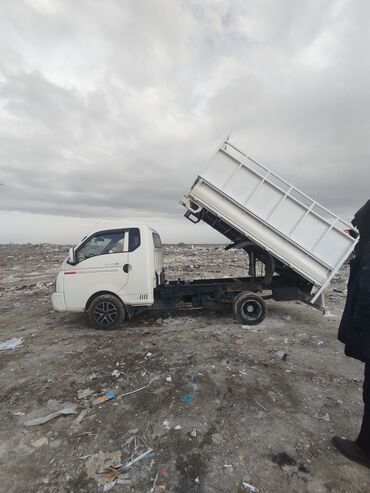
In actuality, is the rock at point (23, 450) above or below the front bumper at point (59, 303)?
below

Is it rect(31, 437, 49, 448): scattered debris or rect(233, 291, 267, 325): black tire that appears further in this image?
rect(233, 291, 267, 325): black tire

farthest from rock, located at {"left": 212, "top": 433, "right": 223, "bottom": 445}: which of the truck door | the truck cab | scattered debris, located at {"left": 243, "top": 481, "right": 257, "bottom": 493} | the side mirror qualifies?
the side mirror

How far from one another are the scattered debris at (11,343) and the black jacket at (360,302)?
5.64 m

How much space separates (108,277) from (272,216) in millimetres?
3750

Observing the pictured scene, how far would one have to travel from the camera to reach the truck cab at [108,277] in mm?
6141

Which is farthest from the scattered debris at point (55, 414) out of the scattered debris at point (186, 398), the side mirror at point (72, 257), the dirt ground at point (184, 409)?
the side mirror at point (72, 257)

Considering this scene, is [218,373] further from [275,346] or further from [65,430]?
[65,430]

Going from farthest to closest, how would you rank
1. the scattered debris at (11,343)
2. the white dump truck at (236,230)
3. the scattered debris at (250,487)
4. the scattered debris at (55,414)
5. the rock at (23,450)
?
the white dump truck at (236,230)
the scattered debris at (11,343)
the scattered debris at (55,414)
the rock at (23,450)
the scattered debris at (250,487)

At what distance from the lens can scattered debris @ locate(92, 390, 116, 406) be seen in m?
3.65

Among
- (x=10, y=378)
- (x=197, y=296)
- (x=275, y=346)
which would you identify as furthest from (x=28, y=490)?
(x=197, y=296)

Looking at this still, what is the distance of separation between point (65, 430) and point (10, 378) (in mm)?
1752

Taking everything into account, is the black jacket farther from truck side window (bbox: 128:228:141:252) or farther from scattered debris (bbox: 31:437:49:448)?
truck side window (bbox: 128:228:141:252)

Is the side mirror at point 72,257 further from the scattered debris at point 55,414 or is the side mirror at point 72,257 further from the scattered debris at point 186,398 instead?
the scattered debris at point 186,398

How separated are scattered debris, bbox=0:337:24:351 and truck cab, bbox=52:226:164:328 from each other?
907 millimetres
